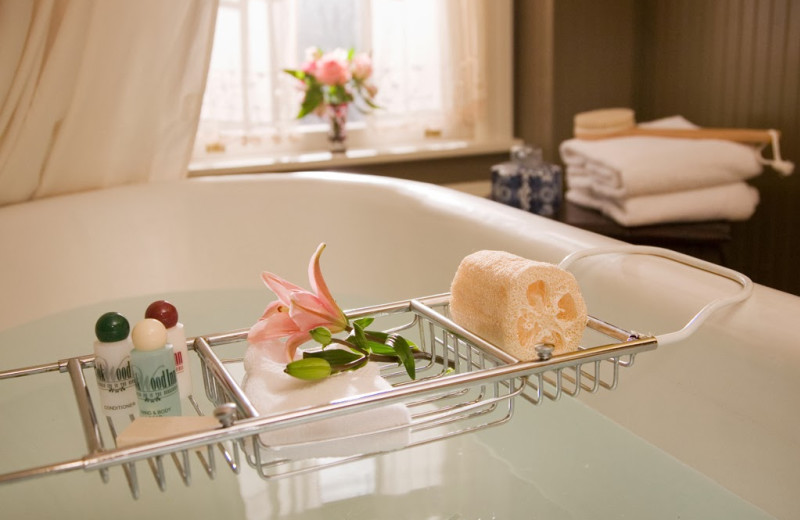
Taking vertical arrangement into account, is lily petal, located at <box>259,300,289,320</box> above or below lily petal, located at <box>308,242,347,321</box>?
below

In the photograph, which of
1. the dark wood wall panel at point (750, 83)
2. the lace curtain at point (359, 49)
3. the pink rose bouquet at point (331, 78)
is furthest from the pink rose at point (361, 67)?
the dark wood wall panel at point (750, 83)

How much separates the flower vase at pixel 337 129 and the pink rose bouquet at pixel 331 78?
0.05 ft

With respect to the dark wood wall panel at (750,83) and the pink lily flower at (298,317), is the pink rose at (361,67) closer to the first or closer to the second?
the dark wood wall panel at (750,83)

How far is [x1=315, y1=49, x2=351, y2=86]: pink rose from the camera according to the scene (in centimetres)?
218

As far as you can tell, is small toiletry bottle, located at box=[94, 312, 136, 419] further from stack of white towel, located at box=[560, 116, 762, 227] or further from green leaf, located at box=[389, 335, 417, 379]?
stack of white towel, located at box=[560, 116, 762, 227]

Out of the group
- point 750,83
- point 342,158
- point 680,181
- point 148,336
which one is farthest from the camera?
point 342,158

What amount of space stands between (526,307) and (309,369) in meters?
0.20

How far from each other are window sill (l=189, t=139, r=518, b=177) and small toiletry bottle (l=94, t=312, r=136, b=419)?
1.49 meters

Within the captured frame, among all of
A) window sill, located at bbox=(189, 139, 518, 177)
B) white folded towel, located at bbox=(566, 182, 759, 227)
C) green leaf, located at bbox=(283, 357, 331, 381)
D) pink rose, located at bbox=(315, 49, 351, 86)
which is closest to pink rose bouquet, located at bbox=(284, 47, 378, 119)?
pink rose, located at bbox=(315, 49, 351, 86)

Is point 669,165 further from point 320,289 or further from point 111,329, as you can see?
point 111,329

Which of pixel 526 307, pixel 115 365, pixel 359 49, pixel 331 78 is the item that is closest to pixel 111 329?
pixel 115 365

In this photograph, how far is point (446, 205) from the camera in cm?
136

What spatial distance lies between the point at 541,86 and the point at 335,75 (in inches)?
23.8

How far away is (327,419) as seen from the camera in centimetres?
59
